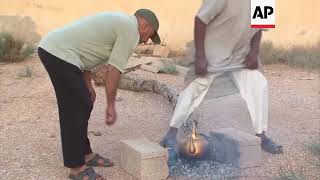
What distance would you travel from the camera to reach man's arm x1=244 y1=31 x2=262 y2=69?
5.32 metres

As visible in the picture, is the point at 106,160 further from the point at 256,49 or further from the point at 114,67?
the point at 256,49

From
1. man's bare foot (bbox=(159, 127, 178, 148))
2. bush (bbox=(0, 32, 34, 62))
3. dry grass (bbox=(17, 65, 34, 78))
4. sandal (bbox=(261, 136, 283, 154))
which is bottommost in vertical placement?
sandal (bbox=(261, 136, 283, 154))

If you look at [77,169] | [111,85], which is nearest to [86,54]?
[111,85]

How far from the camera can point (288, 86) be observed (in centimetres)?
902

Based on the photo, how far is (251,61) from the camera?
532cm

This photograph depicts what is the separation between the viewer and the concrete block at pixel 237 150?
→ 4.99 metres

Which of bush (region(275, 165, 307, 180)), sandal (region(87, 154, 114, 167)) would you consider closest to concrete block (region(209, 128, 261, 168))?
bush (region(275, 165, 307, 180))

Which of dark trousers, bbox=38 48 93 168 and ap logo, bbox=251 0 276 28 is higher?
ap logo, bbox=251 0 276 28

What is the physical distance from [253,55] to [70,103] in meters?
1.77

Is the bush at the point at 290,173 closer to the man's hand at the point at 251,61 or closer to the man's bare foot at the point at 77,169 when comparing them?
the man's hand at the point at 251,61

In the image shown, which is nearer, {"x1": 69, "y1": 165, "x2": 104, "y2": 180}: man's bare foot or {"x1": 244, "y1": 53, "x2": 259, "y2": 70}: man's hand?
{"x1": 69, "y1": 165, "x2": 104, "y2": 180}: man's bare foot

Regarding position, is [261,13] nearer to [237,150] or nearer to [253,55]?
[253,55]

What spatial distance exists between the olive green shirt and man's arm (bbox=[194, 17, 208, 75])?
2.92ft

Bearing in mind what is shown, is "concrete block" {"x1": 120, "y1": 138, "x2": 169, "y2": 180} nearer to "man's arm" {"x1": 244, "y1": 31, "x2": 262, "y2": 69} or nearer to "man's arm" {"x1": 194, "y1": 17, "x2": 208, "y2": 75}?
"man's arm" {"x1": 194, "y1": 17, "x2": 208, "y2": 75}
